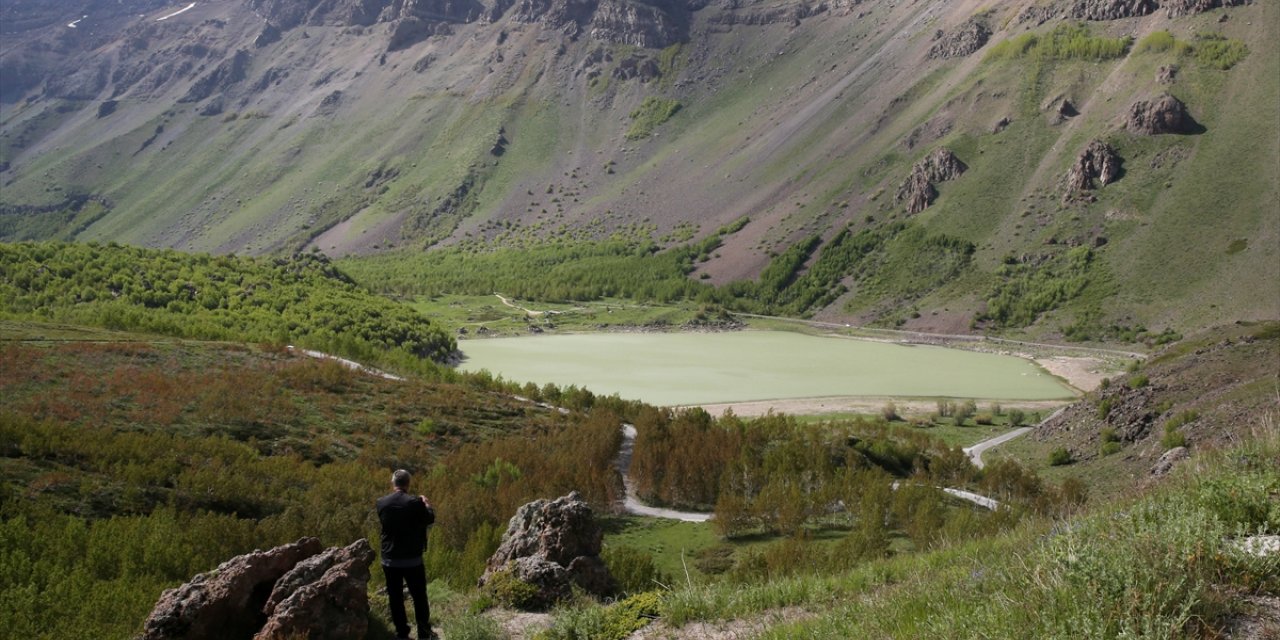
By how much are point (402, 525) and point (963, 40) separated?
170 m

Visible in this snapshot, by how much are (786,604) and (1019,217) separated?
118928mm

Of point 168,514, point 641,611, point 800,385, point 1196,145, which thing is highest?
point 1196,145

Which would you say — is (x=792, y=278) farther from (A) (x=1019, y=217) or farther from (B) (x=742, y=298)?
(A) (x=1019, y=217)

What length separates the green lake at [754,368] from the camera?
209 ft

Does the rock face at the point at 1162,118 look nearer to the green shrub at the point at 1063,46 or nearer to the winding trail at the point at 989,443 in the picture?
the green shrub at the point at 1063,46

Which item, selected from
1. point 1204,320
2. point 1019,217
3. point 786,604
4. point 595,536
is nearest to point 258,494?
point 595,536

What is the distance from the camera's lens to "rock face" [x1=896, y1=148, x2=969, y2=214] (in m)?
127

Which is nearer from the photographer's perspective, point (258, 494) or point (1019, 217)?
point (258, 494)

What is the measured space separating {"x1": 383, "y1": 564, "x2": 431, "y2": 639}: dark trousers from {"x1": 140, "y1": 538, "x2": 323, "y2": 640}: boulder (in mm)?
1725

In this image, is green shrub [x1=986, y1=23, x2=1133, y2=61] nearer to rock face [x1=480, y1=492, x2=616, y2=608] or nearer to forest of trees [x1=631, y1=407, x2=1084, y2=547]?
forest of trees [x1=631, y1=407, x2=1084, y2=547]

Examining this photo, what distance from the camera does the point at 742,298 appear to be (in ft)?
419

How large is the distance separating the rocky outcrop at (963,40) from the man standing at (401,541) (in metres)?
166

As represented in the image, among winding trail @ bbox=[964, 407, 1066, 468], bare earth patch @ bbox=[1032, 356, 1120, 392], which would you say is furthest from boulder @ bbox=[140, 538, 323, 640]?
A: bare earth patch @ bbox=[1032, 356, 1120, 392]

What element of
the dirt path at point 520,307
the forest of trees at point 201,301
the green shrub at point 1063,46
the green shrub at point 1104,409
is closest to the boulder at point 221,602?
the green shrub at point 1104,409
